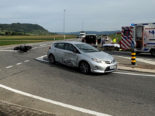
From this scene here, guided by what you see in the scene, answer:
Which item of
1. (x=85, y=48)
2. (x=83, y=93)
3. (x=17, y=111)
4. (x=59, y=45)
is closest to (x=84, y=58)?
(x=85, y=48)

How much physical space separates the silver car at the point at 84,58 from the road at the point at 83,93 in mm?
425

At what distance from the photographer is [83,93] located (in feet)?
18.7

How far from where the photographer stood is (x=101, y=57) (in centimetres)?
837

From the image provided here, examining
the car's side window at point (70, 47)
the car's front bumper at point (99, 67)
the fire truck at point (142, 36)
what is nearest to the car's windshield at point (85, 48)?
the car's side window at point (70, 47)

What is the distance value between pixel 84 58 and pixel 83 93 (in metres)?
3.07

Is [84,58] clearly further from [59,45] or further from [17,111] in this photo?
[17,111]

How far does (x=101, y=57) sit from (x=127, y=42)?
9528 mm

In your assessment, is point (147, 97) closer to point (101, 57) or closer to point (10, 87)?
point (101, 57)

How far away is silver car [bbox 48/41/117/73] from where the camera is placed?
26.8ft

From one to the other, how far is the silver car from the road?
425 mm

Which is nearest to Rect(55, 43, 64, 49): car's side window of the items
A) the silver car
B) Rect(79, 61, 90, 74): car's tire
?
the silver car

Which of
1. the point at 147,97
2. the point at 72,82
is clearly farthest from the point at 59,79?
the point at 147,97

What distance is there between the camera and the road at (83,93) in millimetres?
4465

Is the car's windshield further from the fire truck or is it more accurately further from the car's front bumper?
the fire truck
